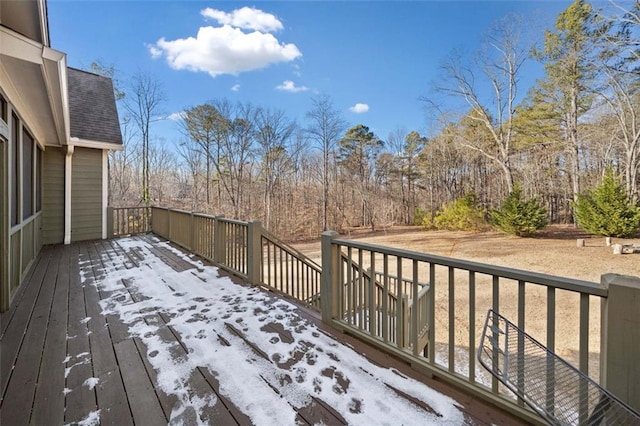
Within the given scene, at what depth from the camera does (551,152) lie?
1694 cm

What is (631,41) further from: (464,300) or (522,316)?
(522,316)

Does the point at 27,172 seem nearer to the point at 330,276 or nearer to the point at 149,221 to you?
the point at 149,221

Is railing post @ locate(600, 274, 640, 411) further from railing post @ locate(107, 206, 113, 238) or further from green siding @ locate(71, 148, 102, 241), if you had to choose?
railing post @ locate(107, 206, 113, 238)

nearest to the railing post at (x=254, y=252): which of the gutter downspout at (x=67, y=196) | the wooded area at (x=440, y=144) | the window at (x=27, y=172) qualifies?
the window at (x=27, y=172)

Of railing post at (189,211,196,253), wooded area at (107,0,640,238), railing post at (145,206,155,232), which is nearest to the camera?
railing post at (189,211,196,253)

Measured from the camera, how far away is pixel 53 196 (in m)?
6.50

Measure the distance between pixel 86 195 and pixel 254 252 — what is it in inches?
233

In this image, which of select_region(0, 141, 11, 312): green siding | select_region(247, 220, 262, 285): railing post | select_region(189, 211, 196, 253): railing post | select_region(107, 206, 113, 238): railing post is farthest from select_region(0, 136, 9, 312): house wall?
select_region(107, 206, 113, 238): railing post

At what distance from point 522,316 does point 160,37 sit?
15665 mm

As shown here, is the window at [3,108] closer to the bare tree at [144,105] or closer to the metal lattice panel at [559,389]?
the metal lattice panel at [559,389]

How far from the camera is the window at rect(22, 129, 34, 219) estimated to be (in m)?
→ 4.28

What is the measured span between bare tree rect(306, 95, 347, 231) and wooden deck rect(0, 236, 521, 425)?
15699 mm

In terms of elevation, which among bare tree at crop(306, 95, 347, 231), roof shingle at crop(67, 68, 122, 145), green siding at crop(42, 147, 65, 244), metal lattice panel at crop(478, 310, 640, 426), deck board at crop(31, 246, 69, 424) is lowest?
deck board at crop(31, 246, 69, 424)

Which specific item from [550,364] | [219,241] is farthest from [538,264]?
[550,364]
